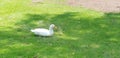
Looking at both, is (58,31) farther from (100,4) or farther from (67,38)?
(100,4)

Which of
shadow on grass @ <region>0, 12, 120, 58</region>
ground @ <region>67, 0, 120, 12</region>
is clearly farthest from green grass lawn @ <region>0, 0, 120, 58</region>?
ground @ <region>67, 0, 120, 12</region>

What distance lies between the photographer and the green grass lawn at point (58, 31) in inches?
501

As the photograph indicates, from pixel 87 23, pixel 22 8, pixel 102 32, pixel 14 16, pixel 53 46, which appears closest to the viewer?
pixel 53 46

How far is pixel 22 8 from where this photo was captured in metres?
20.1

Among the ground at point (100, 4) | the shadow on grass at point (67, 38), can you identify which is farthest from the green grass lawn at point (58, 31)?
the ground at point (100, 4)

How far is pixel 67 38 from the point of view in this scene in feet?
47.3

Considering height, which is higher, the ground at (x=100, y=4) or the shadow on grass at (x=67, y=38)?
the shadow on grass at (x=67, y=38)

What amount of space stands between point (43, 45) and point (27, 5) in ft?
25.0

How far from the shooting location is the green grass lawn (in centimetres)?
1273

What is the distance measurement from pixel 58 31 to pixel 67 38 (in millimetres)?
935

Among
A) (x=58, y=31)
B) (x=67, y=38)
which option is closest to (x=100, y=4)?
(x=58, y=31)

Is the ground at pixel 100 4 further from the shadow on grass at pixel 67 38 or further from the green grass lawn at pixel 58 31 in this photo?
the shadow on grass at pixel 67 38

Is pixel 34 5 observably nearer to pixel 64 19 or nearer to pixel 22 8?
pixel 22 8

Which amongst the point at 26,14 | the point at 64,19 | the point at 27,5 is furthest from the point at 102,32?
the point at 27,5
